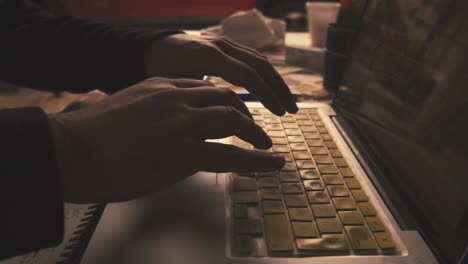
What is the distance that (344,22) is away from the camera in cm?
83

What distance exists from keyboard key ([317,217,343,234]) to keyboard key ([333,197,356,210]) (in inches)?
1.0

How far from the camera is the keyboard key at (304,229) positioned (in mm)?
340

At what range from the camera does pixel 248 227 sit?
1.14ft

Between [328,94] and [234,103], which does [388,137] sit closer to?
[234,103]

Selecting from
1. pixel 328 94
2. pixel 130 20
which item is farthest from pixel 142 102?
pixel 130 20

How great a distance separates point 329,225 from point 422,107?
0.22m

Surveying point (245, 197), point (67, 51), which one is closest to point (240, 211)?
point (245, 197)

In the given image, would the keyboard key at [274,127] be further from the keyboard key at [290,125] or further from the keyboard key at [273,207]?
the keyboard key at [273,207]

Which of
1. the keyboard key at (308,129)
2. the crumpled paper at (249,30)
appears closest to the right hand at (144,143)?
the keyboard key at (308,129)

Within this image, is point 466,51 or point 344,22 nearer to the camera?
point 466,51

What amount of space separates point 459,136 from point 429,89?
10cm

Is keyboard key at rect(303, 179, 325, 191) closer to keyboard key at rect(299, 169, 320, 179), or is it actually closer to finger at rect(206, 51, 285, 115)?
keyboard key at rect(299, 169, 320, 179)

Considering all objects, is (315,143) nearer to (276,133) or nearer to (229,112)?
(276,133)

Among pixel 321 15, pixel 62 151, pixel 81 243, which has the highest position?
pixel 321 15
